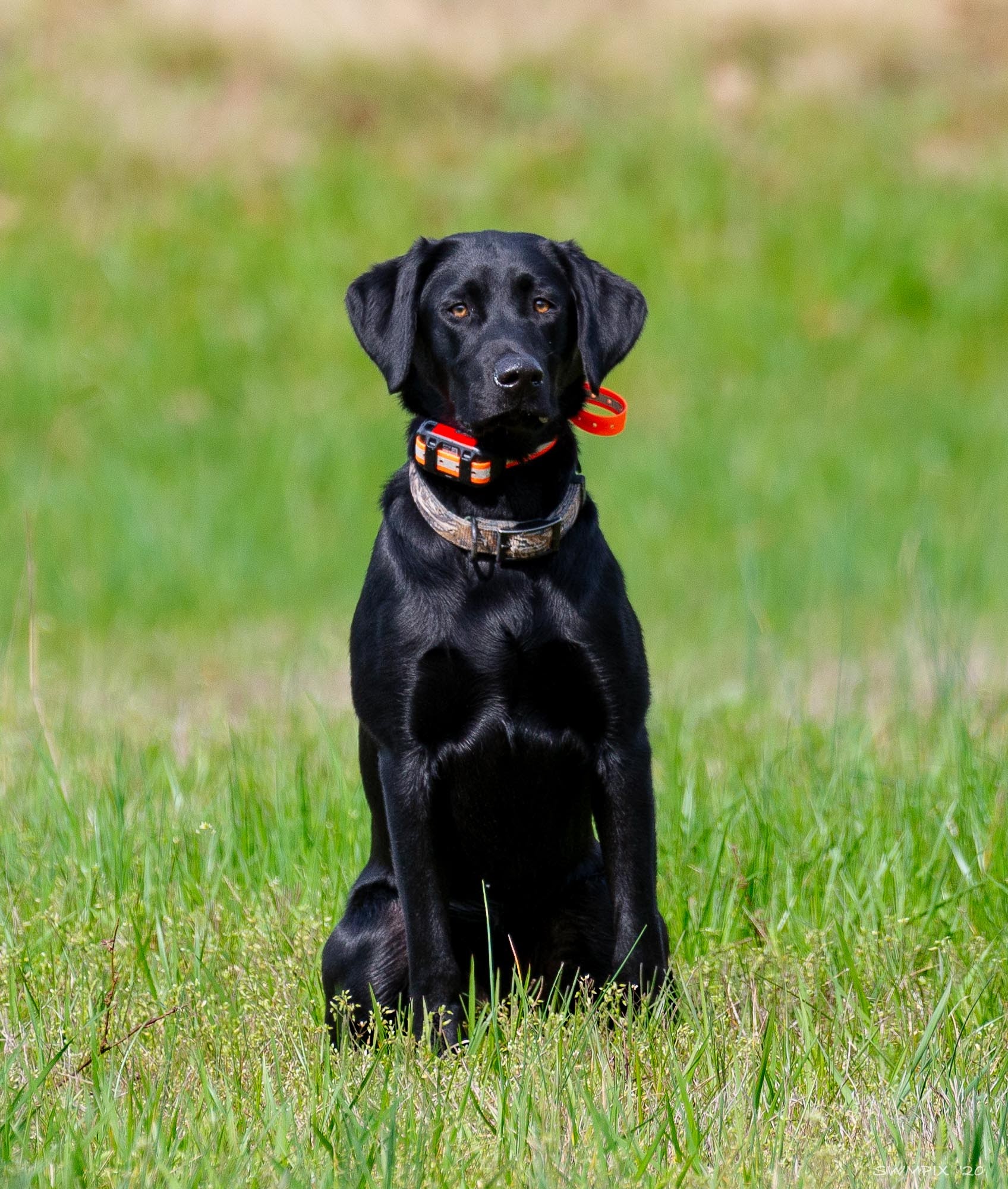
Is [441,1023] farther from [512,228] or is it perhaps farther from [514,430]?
[512,228]

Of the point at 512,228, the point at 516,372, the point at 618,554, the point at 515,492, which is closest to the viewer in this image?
the point at 516,372

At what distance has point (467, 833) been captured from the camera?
292 centimetres

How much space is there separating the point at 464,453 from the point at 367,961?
0.97 meters

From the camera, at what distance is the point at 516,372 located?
2.76 metres

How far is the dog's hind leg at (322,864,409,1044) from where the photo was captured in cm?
295

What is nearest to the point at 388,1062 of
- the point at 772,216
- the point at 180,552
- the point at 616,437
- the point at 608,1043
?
the point at 608,1043

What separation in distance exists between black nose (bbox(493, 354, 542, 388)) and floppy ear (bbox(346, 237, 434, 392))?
0.91 ft

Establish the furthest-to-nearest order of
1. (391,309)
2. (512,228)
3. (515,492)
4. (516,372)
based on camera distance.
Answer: (512,228) < (391,309) < (515,492) < (516,372)

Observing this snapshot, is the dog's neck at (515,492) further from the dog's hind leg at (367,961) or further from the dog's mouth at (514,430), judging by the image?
the dog's hind leg at (367,961)

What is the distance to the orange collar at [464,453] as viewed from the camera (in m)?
2.84

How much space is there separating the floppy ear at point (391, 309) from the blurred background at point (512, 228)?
2021 millimetres

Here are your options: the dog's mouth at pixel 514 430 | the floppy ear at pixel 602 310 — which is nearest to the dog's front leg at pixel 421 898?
the dog's mouth at pixel 514 430

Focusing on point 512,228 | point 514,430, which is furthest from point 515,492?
point 512,228

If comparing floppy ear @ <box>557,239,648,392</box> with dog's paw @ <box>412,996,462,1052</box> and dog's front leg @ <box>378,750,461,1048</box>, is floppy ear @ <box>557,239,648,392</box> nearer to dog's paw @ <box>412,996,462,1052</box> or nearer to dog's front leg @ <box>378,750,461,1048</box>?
dog's front leg @ <box>378,750,461,1048</box>
